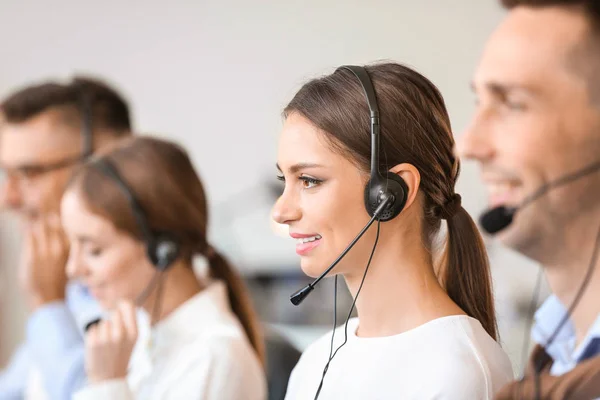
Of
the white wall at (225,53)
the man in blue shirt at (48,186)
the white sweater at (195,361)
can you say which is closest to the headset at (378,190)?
the white sweater at (195,361)

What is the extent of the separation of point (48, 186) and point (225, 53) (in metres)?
1.28

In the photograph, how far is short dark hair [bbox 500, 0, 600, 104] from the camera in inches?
27.4

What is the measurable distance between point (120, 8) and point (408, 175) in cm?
266

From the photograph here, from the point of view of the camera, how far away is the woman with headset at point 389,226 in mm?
944

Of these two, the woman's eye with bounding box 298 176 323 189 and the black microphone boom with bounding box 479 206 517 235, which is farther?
the woman's eye with bounding box 298 176 323 189

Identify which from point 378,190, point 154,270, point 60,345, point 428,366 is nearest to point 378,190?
point 378,190

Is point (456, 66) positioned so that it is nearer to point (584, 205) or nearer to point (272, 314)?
point (272, 314)

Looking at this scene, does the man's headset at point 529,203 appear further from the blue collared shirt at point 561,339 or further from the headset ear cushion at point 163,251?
the headset ear cushion at point 163,251

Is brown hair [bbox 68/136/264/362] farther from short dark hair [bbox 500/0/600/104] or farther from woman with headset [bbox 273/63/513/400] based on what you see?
short dark hair [bbox 500/0/600/104]

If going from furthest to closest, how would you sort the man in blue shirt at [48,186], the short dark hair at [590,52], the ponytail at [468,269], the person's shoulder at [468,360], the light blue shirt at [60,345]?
the man in blue shirt at [48,186] < the light blue shirt at [60,345] < the ponytail at [468,269] < the person's shoulder at [468,360] < the short dark hair at [590,52]

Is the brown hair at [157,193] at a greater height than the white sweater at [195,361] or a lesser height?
greater

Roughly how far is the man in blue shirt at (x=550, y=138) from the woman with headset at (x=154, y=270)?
0.84m

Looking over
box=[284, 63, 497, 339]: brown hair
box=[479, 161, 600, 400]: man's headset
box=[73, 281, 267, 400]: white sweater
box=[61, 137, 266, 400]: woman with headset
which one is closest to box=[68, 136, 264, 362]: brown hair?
box=[61, 137, 266, 400]: woman with headset

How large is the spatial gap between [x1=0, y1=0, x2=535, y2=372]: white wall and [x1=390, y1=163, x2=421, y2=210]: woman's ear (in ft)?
4.93
